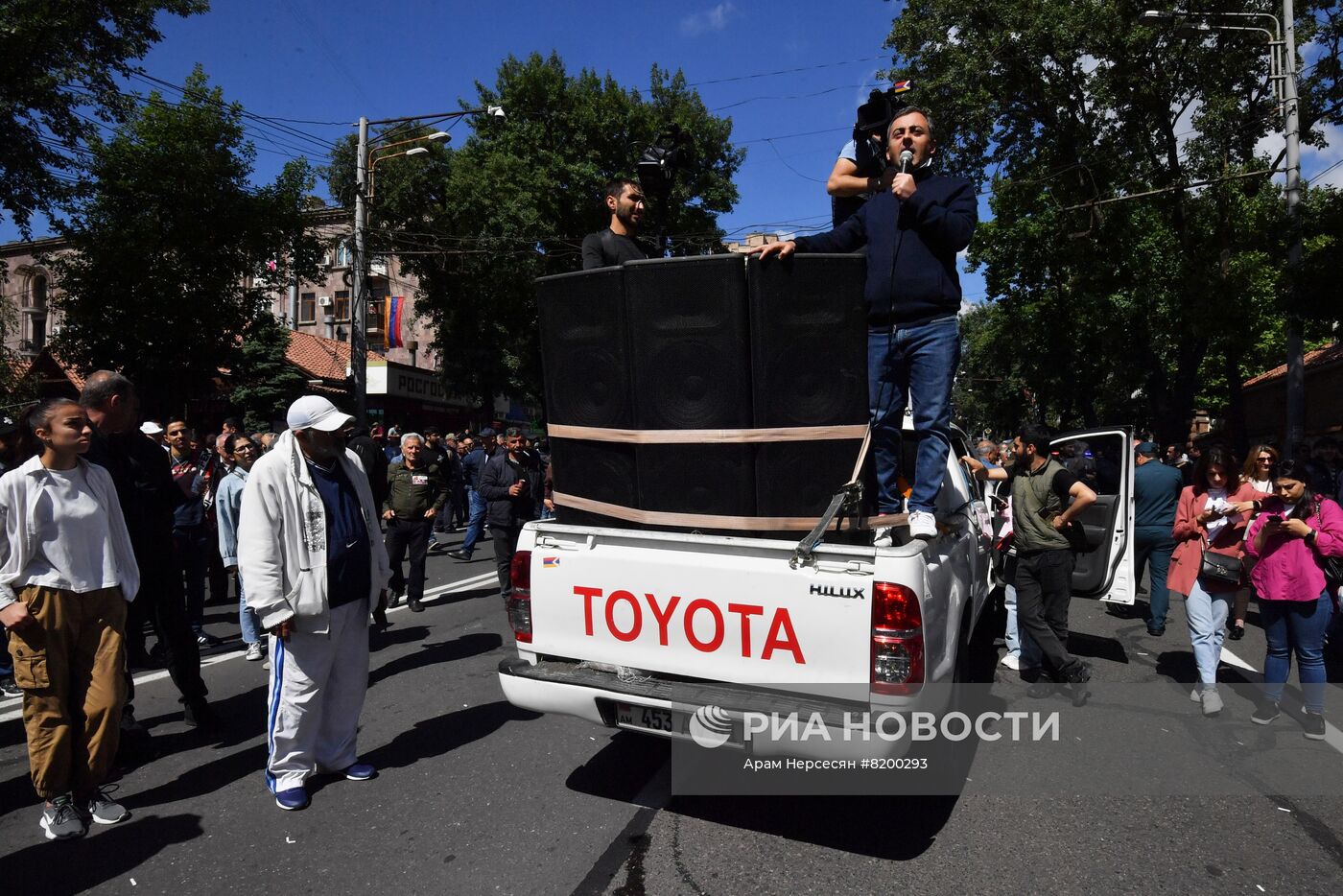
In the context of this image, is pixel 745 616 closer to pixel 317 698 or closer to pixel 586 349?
pixel 586 349

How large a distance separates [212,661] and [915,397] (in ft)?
19.0

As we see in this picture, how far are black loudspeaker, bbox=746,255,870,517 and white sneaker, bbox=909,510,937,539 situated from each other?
32 centimetres

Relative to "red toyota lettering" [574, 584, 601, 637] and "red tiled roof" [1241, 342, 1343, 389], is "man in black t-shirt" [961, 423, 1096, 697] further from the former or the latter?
"red tiled roof" [1241, 342, 1343, 389]

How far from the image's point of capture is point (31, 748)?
353cm

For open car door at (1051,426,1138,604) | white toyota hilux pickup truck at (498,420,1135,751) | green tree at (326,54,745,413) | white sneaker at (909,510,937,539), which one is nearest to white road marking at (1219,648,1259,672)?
open car door at (1051,426,1138,604)

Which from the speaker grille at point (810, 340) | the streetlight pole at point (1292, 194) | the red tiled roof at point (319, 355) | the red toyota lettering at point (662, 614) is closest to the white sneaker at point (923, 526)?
the speaker grille at point (810, 340)

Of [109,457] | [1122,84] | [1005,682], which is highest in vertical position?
[1122,84]

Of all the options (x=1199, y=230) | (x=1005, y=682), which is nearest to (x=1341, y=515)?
(x=1005, y=682)

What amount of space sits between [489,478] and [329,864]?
18.7 feet

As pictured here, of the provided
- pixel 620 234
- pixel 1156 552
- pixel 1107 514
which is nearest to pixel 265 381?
pixel 620 234

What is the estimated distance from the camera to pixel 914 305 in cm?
377

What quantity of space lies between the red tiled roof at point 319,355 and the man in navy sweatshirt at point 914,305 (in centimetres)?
2974

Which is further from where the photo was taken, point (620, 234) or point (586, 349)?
point (620, 234)

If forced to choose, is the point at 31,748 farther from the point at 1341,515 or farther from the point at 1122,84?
the point at 1122,84
